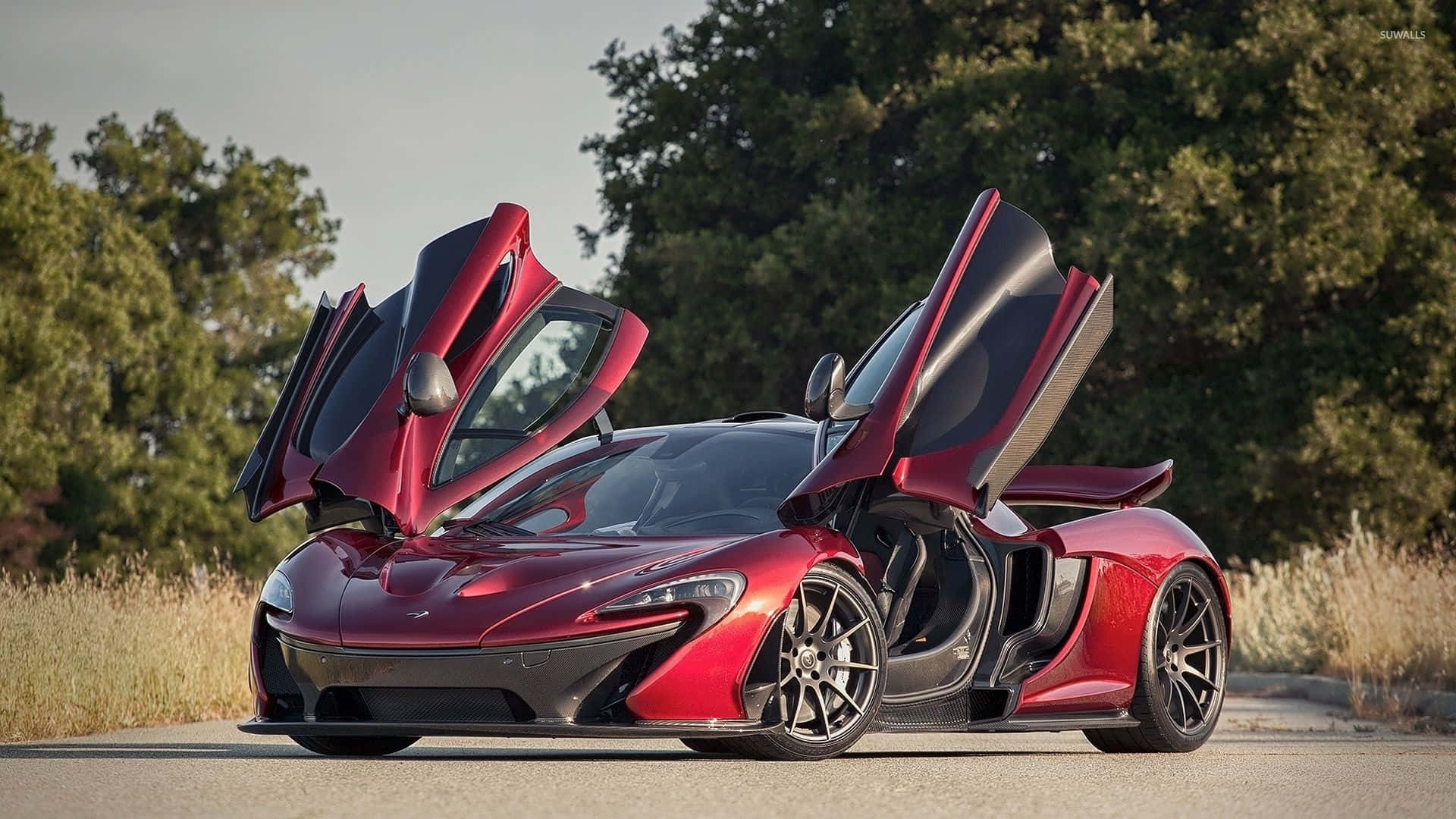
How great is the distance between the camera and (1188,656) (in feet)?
28.9

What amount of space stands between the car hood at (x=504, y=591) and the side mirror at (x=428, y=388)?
2.22ft

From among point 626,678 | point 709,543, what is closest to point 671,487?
point 709,543

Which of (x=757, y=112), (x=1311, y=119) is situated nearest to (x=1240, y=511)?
(x=1311, y=119)

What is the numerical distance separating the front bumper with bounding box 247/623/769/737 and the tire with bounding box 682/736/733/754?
41 cm

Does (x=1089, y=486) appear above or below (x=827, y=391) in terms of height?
below

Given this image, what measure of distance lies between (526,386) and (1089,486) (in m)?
2.66

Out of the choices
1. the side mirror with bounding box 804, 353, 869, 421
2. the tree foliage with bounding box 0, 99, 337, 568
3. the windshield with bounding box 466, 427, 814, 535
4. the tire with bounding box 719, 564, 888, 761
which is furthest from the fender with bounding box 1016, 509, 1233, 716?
the tree foliage with bounding box 0, 99, 337, 568

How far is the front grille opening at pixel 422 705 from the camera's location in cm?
673

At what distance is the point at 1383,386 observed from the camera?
25.1 metres

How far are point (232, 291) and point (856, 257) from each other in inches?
672

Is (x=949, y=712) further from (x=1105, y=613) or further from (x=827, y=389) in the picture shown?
(x=827, y=389)

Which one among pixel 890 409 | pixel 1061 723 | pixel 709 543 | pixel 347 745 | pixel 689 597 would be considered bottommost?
pixel 1061 723

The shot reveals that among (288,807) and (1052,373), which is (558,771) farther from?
(1052,373)

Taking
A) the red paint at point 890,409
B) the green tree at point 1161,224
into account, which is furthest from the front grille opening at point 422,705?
the green tree at point 1161,224
